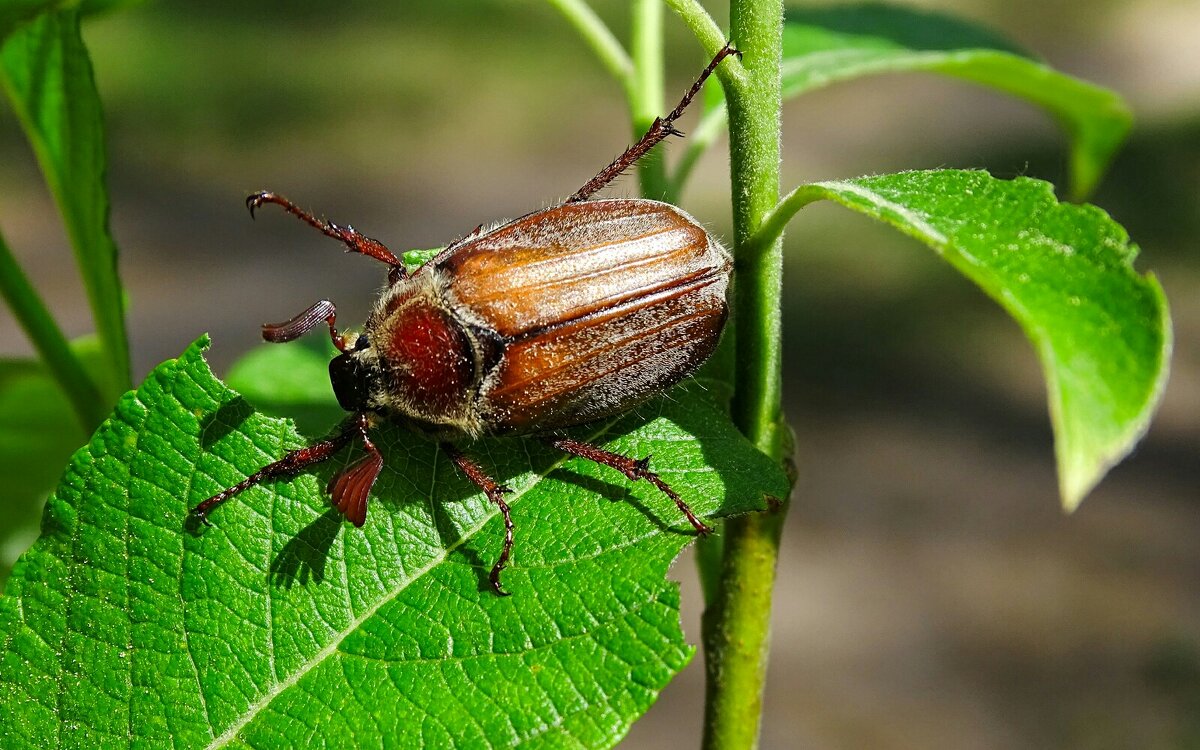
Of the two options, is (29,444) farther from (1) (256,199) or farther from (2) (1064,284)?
(2) (1064,284)

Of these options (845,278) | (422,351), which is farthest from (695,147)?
(845,278)

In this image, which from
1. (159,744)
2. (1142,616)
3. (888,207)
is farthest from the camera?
(1142,616)

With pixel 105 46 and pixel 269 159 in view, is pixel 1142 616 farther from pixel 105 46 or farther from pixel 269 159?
pixel 105 46

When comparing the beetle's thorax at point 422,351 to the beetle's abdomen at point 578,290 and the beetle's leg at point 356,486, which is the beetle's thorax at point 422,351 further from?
the beetle's leg at point 356,486

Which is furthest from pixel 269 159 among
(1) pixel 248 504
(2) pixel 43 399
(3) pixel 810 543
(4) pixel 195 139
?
(1) pixel 248 504

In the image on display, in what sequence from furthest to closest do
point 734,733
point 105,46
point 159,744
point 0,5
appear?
1. point 105,46
2. point 0,5
3. point 734,733
4. point 159,744
